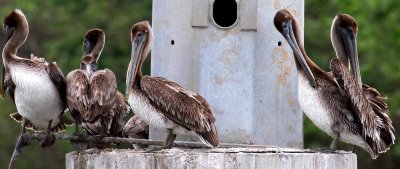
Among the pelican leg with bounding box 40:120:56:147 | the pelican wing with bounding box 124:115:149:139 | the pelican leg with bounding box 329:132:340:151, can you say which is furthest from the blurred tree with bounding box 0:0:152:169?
the pelican leg with bounding box 329:132:340:151

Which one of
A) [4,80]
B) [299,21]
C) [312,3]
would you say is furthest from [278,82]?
[312,3]

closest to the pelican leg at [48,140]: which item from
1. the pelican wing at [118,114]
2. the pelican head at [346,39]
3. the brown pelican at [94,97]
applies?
the brown pelican at [94,97]

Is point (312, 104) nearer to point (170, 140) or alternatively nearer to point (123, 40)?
point (170, 140)

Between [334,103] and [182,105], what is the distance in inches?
49.2

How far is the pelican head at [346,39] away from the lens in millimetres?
11656

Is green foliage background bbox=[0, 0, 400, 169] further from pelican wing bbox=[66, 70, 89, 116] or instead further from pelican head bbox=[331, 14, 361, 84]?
→ pelican wing bbox=[66, 70, 89, 116]

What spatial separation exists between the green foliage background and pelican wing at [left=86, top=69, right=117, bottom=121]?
1115cm

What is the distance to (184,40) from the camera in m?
11.3

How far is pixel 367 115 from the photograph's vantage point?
10.8 m

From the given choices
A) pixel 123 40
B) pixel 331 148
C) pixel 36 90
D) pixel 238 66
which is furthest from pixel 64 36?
pixel 331 148

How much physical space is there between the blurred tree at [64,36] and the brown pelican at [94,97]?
1271 centimetres

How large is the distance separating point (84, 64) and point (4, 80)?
85cm

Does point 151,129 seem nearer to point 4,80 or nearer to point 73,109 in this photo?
point 73,109

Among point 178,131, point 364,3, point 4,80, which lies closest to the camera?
point 178,131
